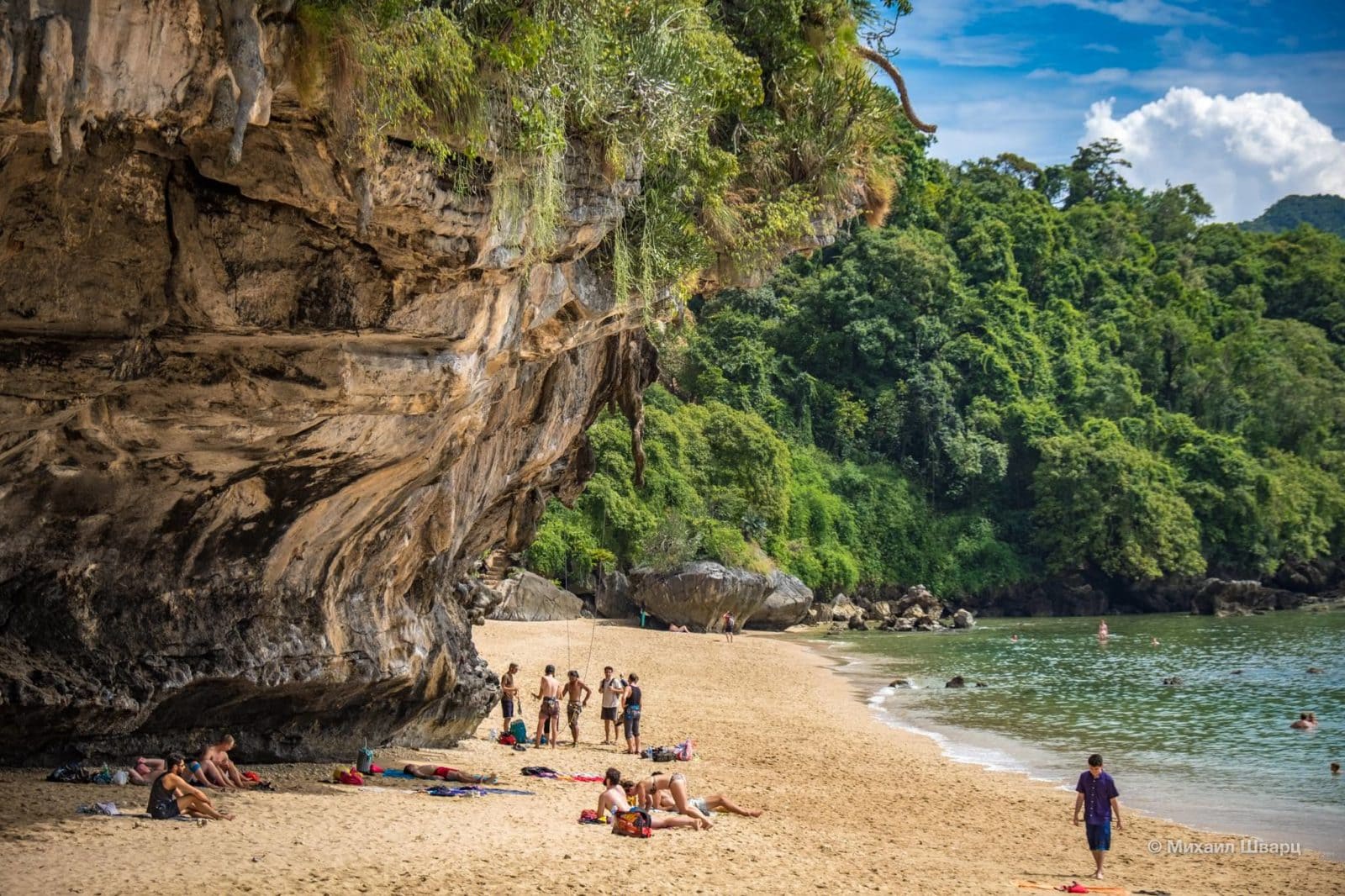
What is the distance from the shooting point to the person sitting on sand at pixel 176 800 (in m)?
9.69

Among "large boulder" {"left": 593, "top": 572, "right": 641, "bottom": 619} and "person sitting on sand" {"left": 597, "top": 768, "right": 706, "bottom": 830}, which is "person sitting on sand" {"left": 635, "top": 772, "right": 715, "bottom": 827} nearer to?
"person sitting on sand" {"left": 597, "top": 768, "right": 706, "bottom": 830}

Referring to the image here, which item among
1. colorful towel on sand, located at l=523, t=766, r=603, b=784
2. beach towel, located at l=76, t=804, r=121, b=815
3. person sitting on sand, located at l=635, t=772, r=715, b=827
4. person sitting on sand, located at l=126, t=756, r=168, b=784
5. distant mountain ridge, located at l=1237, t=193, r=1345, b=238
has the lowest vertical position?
colorful towel on sand, located at l=523, t=766, r=603, b=784

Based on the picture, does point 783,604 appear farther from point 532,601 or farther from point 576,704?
point 576,704

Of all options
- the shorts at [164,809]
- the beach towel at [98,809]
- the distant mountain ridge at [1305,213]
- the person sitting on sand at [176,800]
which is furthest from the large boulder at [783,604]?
the distant mountain ridge at [1305,213]

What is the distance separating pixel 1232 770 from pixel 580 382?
11.5m

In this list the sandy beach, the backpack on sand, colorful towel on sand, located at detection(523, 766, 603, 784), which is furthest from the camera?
colorful towel on sand, located at detection(523, 766, 603, 784)

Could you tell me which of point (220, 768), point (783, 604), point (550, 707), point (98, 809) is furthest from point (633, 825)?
point (783, 604)

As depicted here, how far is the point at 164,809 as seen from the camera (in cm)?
966

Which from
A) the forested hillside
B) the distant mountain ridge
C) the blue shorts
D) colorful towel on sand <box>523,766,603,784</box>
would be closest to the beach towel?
colorful towel on sand <box>523,766,603,784</box>

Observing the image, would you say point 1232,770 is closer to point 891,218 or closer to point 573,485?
point 573,485

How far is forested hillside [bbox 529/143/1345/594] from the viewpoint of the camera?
5156 centimetres

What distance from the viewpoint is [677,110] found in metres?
10.3

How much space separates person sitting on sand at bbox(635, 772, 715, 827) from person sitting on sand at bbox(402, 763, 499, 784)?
2004 millimetres

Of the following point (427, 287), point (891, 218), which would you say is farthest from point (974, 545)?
point (427, 287)
